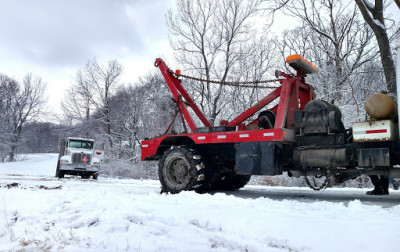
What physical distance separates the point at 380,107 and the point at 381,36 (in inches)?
300

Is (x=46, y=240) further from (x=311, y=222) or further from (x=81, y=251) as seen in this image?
(x=311, y=222)

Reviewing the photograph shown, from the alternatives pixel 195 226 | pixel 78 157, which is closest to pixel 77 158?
pixel 78 157

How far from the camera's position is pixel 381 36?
38.2ft

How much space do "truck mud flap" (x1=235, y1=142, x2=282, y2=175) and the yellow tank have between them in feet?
5.87

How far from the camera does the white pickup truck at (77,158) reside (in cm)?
1577

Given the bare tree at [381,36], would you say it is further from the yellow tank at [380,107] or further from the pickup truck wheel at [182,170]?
the pickup truck wheel at [182,170]

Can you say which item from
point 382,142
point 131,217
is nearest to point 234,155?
point 382,142

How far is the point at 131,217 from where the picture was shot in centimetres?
424

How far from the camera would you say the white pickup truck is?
15775 mm

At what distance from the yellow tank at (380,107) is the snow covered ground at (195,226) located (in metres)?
1.55

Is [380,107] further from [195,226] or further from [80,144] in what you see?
[80,144]

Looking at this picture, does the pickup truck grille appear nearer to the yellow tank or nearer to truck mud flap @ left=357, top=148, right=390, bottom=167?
truck mud flap @ left=357, top=148, right=390, bottom=167

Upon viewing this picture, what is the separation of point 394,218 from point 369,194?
11.9ft

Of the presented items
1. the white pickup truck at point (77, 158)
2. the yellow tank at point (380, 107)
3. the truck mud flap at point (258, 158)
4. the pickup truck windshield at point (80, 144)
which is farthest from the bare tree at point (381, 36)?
the pickup truck windshield at point (80, 144)
